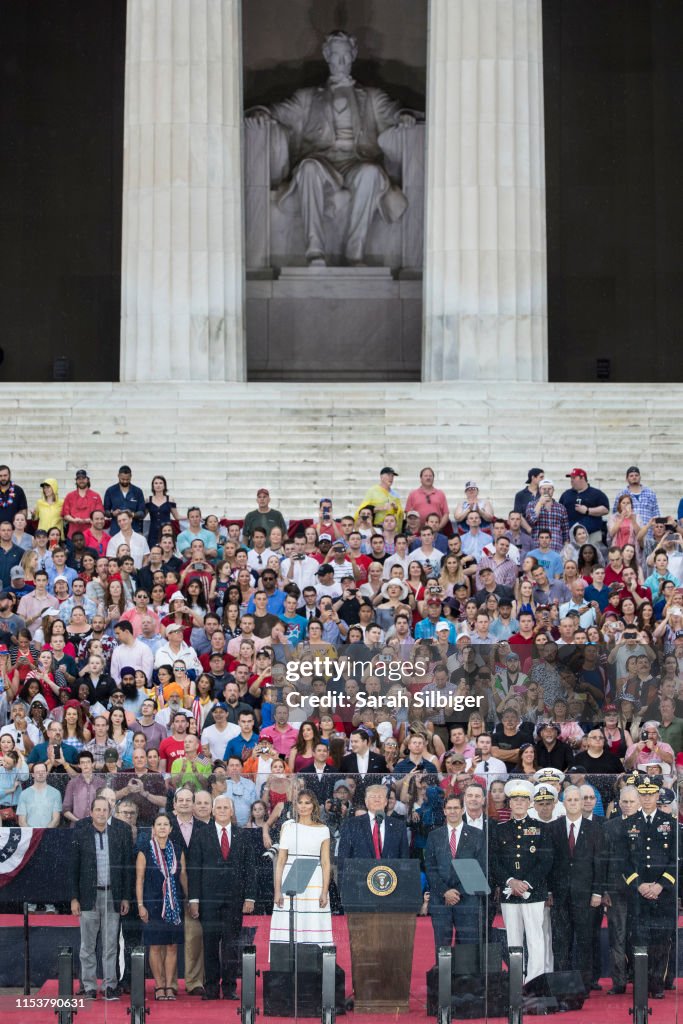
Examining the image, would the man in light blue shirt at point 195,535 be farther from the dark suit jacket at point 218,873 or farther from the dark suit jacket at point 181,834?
the dark suit jacket at point 218,873

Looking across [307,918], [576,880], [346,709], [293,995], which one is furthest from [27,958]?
[346,709]

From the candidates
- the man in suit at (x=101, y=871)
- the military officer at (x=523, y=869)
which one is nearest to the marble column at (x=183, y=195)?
the man in suit at (x=101, y=871)

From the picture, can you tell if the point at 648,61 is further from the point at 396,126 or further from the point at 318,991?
the point at 318,991

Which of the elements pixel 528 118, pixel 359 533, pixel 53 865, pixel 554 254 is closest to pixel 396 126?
Result: pixel 554 254

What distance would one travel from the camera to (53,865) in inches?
779

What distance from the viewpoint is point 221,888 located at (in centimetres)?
1973

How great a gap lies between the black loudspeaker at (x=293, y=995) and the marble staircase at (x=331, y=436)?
16405 mm

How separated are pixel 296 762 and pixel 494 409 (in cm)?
1507

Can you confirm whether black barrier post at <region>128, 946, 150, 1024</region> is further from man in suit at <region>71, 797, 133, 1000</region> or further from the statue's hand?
the statue's hand

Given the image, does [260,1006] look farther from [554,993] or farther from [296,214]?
[296,214]

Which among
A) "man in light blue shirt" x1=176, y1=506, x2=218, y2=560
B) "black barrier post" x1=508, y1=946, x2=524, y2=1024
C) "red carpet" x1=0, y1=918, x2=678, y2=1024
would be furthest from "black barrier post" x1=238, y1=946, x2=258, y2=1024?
"man in light blue shirt" x1=176, y1=506, x2=218, y2=560

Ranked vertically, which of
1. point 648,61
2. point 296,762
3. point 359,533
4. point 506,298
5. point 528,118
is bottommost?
point 296,762

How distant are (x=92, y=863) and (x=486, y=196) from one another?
22806 mm

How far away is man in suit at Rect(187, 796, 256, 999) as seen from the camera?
64.4 ft
